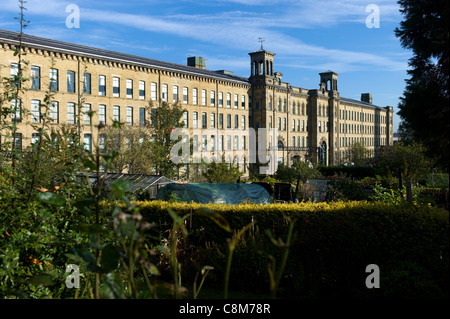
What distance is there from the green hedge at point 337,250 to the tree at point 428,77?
91.1 inches

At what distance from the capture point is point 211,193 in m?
17.4

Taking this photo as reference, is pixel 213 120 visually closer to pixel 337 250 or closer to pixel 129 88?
pixel 129 88

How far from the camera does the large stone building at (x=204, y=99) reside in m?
38.8

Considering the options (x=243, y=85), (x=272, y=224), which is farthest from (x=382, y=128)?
(x=272, y=224)

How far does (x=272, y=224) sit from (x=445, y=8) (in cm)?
905

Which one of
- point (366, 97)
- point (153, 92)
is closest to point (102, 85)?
point (153, 92)

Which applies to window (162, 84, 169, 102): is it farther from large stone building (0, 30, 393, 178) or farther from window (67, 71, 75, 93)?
window (67, 71, 75, 93)

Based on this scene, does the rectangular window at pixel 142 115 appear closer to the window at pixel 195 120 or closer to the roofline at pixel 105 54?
the roofline at pixel 105 54

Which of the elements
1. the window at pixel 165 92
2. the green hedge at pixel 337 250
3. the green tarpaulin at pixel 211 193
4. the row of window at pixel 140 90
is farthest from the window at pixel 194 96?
the green hedge at pixel 337 250

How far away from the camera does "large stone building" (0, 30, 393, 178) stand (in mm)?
38781

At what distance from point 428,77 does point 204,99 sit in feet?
173

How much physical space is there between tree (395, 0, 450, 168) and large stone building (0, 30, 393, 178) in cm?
1713
